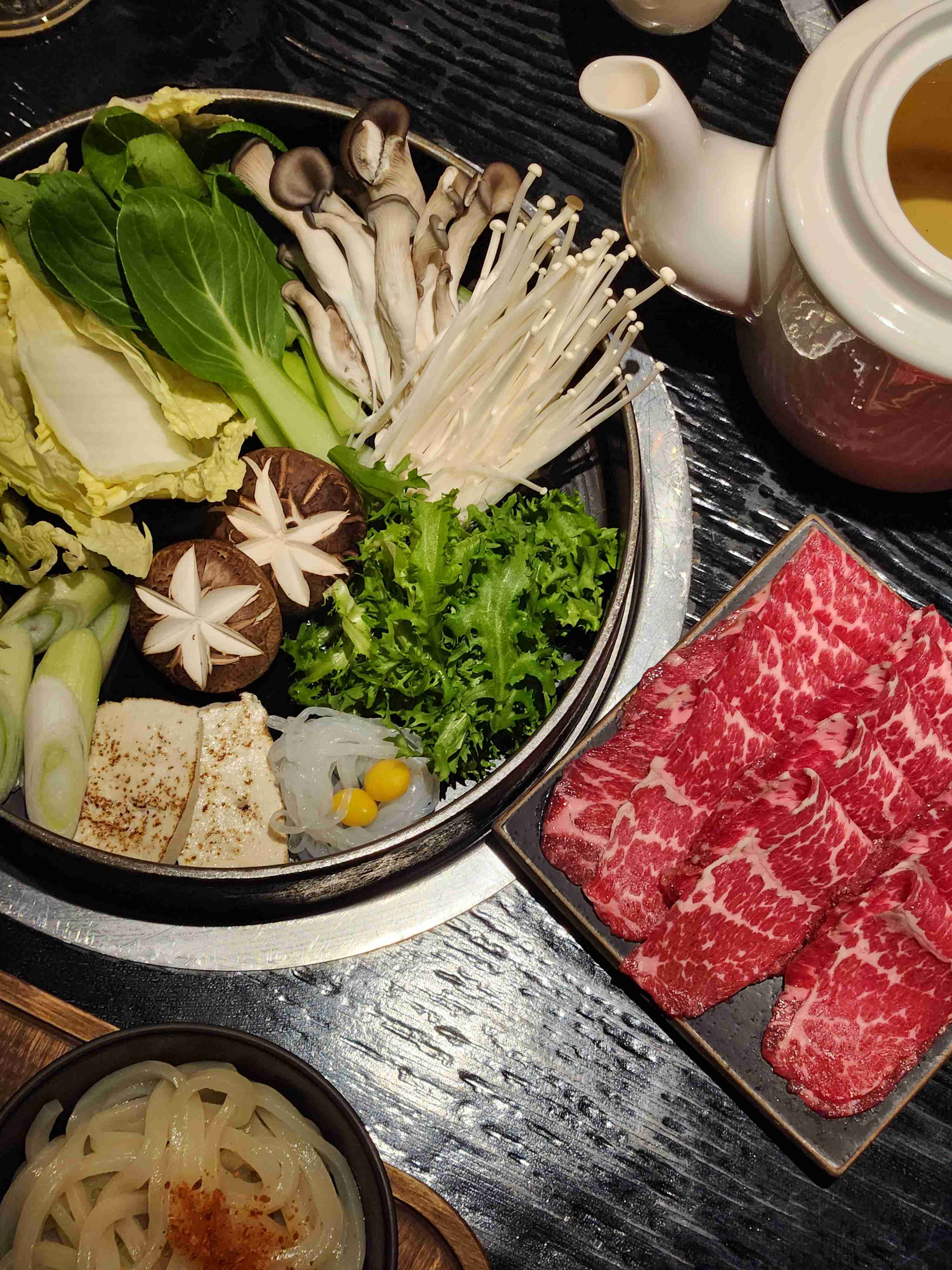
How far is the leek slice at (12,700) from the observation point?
1.49 m

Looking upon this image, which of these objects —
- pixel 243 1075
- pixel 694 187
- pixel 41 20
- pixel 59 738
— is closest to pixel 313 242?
pixel 694 187

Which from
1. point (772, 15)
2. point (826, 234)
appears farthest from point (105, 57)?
point (826, 234)

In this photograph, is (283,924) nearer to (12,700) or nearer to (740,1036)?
(12,700)

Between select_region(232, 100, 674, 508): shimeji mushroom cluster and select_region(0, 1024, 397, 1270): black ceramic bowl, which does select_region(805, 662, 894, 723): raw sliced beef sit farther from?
select_region(0, 1024, 397, 1270): black ceramic bowl

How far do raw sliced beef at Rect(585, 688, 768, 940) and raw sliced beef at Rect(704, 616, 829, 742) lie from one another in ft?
0.07

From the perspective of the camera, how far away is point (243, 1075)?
1.28 m

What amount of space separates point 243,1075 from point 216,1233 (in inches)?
7.0

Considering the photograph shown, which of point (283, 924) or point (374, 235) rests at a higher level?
point (374, 235)

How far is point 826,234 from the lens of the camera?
1226mm

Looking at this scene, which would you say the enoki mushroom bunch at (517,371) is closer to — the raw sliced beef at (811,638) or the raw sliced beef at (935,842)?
the raw sliced beef at (811,638)

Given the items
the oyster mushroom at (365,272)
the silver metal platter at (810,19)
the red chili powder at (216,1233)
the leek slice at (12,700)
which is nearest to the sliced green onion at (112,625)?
the leek slice at (12,700)

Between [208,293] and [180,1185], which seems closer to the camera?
[180,1185]

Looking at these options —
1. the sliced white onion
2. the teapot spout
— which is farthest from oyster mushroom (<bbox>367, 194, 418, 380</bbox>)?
the sliced white onion

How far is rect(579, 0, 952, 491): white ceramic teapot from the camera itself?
1202 mm
